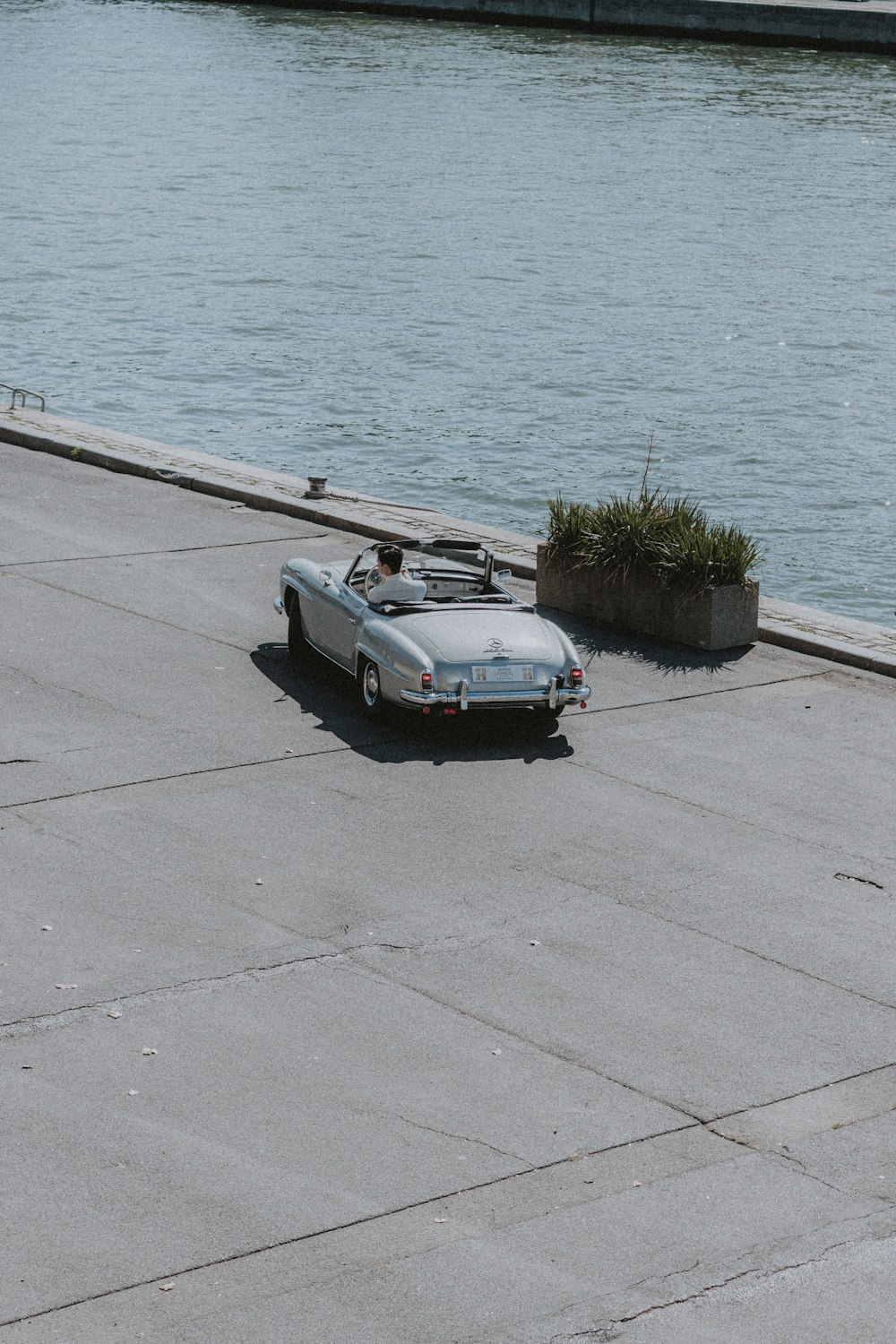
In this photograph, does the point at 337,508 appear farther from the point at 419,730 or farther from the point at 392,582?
the point at 419,730

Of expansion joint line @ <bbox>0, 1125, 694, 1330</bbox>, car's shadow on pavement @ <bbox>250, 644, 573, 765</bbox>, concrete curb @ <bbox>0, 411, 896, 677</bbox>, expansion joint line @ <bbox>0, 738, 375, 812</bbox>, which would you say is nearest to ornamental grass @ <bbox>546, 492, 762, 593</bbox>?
concrete curb @ <bbox>0, 411, 896, 677</bbox>

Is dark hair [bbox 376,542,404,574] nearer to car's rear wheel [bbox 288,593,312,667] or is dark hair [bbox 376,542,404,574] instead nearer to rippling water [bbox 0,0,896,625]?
car's rear wheel [bbox 288,593,312,667]

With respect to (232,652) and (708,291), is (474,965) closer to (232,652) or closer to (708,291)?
(232,652)

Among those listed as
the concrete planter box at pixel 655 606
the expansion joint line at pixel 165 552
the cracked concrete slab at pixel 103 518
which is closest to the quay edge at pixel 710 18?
the cracked concrete slab at pixel 103 518

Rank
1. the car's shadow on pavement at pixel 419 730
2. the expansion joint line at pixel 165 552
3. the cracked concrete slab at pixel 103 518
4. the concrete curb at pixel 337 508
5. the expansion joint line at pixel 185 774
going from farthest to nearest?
the cracked concrete slab at pixel 103 518
the expansion joint line at pixel 165 552
the concrete curb at pixel 337 508
the car's shadow on pavement at pixel 419 730
the expansion joint line at pixel 185 774

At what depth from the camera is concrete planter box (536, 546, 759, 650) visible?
16000 mm

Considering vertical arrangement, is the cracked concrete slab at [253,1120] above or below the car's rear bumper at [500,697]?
below

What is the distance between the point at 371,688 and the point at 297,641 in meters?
1.65

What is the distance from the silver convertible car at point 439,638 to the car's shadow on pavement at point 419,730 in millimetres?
205

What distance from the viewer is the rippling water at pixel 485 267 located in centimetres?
3156

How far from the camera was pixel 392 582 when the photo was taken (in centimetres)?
1391

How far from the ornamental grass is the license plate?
339 centimetres

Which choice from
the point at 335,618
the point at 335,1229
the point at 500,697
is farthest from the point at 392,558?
the point at 335,1229

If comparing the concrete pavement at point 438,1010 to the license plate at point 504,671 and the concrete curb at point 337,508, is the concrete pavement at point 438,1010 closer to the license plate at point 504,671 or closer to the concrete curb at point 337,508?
the license plate at point 504,671
